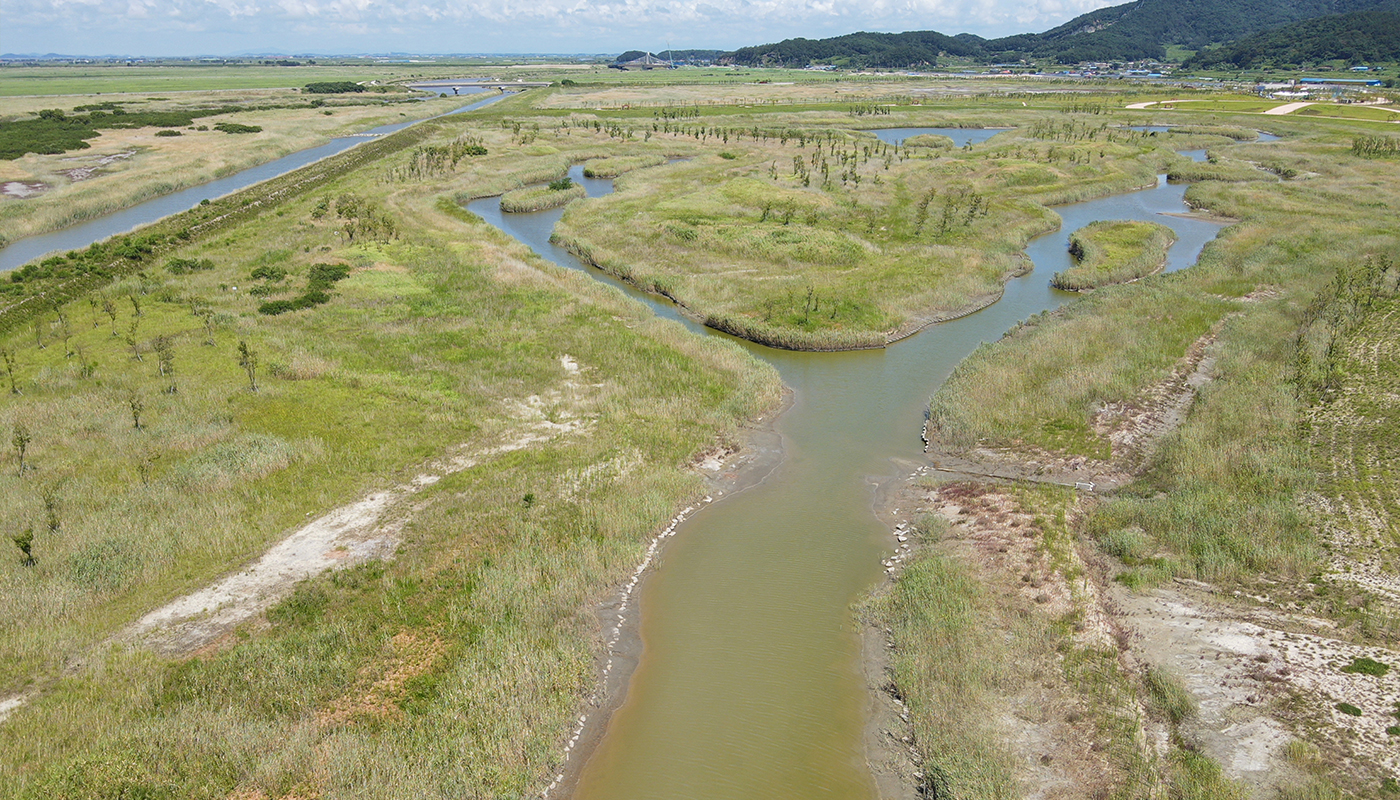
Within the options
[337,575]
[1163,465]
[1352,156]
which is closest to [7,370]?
[337,575]

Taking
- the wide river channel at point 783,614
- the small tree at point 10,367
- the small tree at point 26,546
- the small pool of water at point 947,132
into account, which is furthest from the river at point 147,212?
the small pool of water at point 947,132

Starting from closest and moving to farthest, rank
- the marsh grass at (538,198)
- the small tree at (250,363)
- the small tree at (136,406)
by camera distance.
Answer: the small tree at (136,406), the small tree at (250,363), the marsh grass at (538,198)

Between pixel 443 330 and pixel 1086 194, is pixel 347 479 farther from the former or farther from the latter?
pixel 1086 194

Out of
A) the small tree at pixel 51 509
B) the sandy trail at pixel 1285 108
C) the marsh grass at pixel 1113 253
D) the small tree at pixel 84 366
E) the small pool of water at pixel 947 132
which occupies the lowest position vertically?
the small tree at pixel 51 509

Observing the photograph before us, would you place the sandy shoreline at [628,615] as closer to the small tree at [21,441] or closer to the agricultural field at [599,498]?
the agricultural field at [599,498]

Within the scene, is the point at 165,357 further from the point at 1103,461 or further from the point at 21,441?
→ the point at 1103,461

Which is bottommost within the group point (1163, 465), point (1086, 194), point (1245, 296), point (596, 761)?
point (596, 761)
